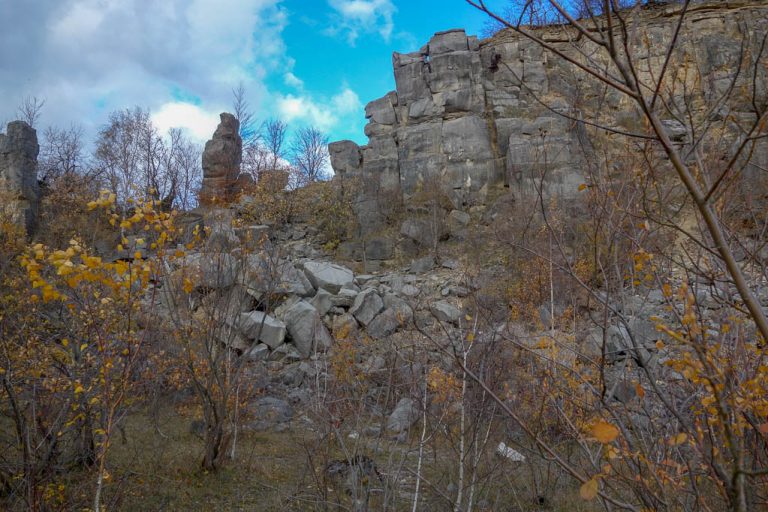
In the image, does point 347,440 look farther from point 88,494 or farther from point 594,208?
point 594,208

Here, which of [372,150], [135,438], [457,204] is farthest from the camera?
[372,150]

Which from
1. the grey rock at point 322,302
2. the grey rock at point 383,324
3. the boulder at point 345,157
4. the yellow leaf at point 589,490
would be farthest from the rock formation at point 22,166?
the yellow leaf at point 589,490

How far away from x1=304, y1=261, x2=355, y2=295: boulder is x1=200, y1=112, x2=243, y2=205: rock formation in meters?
11.5

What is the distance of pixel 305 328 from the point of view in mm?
14289

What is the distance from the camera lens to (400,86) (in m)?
26.6

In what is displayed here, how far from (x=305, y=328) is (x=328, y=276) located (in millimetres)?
3477

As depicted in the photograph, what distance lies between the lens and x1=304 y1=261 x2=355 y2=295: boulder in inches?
674

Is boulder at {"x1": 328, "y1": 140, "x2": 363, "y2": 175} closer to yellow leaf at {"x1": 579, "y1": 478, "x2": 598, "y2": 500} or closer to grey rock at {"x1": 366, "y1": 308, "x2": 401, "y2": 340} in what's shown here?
grey rock at {"x1": 366, "y1": 308, "x2": 401, "y2": 340}

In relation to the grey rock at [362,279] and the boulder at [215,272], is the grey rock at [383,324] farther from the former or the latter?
the boulder at [215,272]

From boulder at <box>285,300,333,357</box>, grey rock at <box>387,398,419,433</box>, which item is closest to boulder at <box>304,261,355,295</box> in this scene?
boulder at <box>285,300,333,357</box>

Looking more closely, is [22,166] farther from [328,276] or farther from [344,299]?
[344,299]

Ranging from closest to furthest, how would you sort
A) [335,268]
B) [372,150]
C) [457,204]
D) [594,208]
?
[594,208] → [335,268] → [457,204] → [372,150]

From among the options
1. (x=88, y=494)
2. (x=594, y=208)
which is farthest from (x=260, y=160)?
(x=594, y=208)

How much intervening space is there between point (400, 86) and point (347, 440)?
70.9 feet
